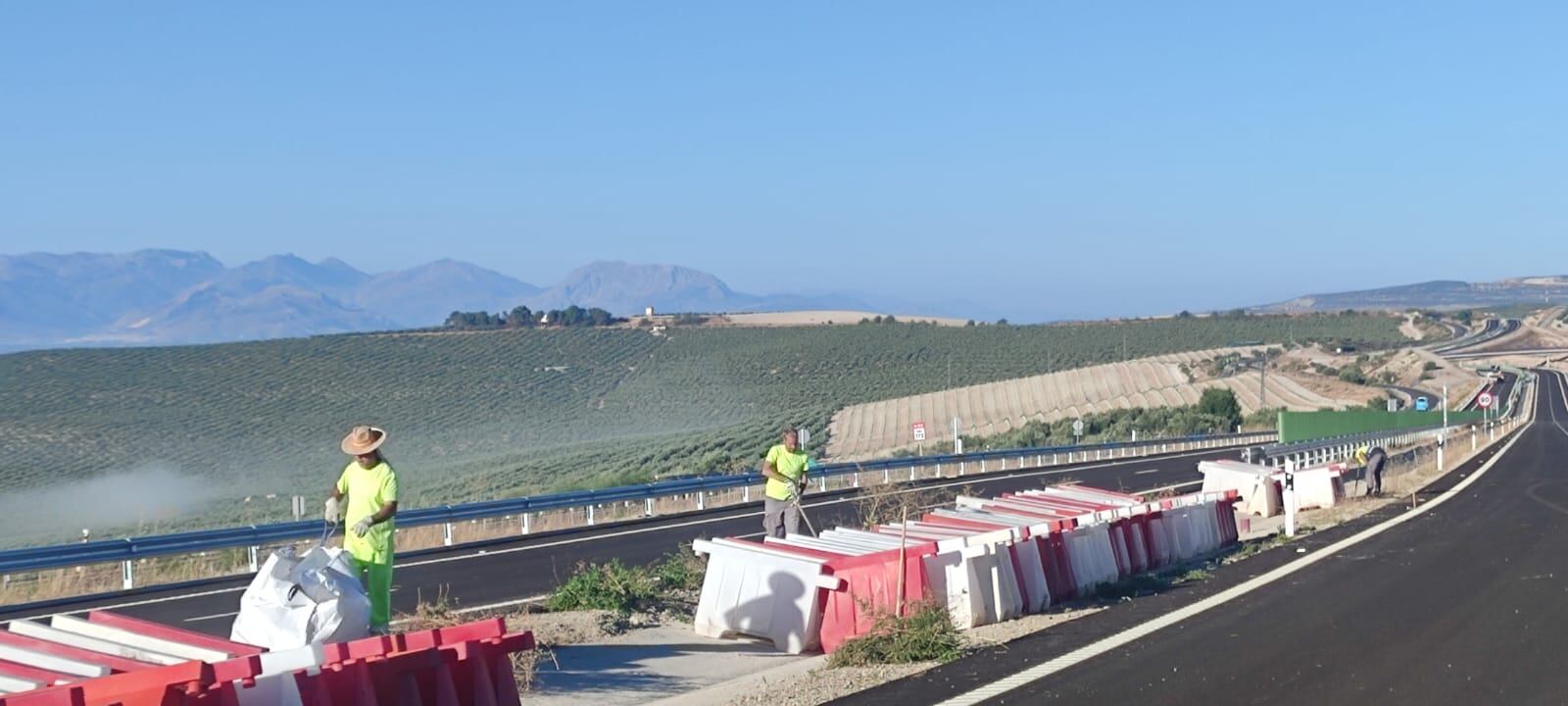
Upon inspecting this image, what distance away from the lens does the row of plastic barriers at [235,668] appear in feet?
21.7

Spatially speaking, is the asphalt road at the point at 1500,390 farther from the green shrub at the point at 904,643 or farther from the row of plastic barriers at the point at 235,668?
the row of plastic barriers at the point at 235,668

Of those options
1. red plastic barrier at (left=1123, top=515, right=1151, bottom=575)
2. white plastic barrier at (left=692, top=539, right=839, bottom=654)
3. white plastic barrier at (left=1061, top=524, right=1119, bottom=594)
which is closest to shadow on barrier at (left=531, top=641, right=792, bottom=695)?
white plastic barrier at (left=692, top=539, right=839, bottom=654)

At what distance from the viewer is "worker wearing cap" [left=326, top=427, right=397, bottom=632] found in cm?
1038

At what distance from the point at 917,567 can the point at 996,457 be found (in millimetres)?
33106

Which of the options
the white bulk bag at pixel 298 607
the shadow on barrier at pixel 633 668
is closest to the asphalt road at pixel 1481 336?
the shadow on barrier at pixel 633 668

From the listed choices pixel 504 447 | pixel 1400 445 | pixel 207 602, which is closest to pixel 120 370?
pixel 504 447

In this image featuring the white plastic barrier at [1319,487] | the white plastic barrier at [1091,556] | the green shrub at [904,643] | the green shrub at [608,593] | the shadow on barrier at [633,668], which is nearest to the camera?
the shadow on barrier at [633,668]

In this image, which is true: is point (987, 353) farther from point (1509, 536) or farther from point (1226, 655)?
point (1226, 655)

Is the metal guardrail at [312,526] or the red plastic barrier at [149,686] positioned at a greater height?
the red plastic barrier at [149,686]

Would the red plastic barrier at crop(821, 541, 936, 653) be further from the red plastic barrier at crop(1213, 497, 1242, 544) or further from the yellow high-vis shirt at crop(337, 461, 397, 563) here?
the red plastic barrier at crop(1213, 497, 1242, 544)

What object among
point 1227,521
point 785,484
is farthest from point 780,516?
point 1227,521

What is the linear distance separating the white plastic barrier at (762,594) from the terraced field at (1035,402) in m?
43.3

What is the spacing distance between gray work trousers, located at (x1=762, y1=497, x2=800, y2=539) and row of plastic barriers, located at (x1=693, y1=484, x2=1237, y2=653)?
1.22 meters

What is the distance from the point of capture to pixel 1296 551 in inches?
754
